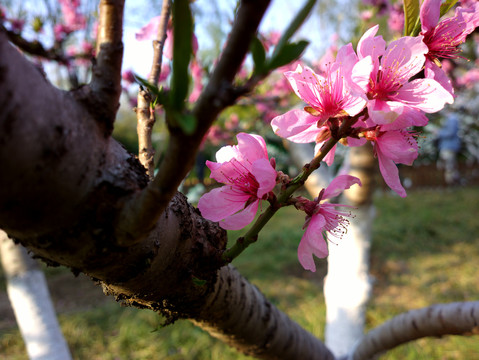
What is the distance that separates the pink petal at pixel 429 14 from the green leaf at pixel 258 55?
333mm

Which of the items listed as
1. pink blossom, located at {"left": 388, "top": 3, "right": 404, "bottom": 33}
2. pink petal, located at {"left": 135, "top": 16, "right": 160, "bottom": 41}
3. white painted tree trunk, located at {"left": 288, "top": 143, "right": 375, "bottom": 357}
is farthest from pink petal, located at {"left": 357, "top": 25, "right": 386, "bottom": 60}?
pink blossom, located at {"left": 388, "top": 3, "right": 404, "bottom": 33}

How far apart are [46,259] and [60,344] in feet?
5.31

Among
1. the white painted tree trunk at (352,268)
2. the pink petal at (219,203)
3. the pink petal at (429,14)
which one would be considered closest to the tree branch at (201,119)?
the pink petal at (219,203)

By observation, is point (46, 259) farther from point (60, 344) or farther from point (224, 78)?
point (60, 344)

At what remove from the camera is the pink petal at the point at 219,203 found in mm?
452

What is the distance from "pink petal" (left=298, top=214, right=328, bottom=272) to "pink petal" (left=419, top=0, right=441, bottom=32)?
0.31 m

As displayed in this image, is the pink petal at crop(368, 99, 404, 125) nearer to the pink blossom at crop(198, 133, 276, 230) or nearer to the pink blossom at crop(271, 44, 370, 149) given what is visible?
→ the pink blossom at crop(271, 44, 370, 149)

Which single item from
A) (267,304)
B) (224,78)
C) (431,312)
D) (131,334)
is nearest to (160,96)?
(224,78)

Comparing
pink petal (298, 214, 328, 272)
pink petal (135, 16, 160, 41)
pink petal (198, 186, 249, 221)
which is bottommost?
pink petal (298, 214, 328, 272)

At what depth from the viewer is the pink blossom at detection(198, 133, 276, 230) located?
45cm

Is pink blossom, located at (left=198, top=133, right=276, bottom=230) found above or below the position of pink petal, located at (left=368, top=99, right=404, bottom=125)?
below

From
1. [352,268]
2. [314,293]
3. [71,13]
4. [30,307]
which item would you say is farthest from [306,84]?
[71,13]

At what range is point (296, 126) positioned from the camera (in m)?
0.46

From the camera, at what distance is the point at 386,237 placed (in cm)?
455
